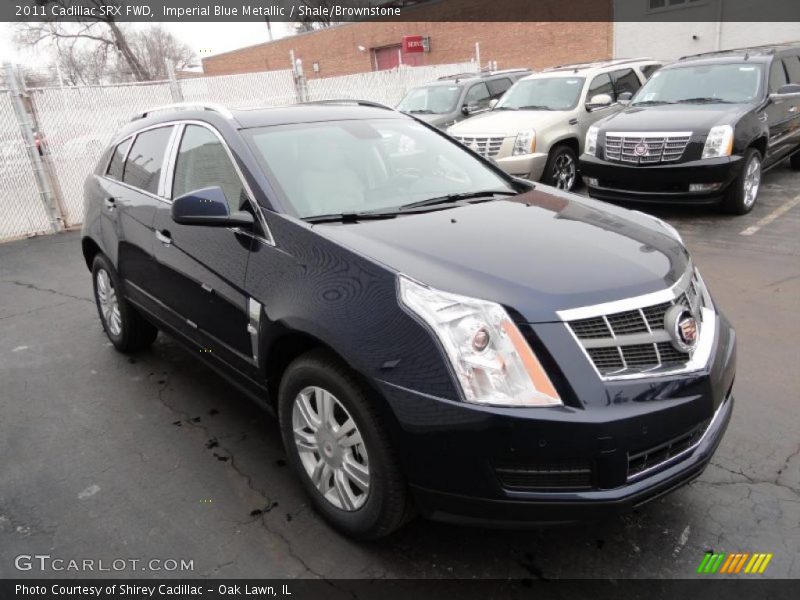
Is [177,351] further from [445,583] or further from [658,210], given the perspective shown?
[658,210]

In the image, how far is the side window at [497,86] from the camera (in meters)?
13.0

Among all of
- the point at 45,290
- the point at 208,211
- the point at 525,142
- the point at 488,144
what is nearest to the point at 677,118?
the point at 525,142

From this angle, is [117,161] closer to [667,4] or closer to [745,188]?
[745,188]

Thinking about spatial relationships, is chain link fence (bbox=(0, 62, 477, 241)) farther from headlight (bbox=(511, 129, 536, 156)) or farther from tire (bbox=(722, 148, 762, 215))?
tire (bbox=(722, 148, 762, 215))

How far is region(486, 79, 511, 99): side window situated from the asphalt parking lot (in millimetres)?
9020

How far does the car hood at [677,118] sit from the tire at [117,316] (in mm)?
5904

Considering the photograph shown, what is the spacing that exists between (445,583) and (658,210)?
23.6 feet

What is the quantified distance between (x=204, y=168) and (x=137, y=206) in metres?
0.83

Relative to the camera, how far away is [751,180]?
24.8ft

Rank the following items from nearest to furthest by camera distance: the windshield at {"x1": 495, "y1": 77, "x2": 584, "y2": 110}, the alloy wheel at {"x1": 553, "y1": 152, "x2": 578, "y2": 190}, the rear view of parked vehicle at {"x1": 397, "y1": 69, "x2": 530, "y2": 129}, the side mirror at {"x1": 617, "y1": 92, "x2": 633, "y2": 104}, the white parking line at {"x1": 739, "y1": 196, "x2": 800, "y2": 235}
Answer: the white parking line at {"x1": 739, "y1": 196, "x2": 800, "y2": 235} < the alloy wheel at {"x1": 553, "y1": 152, "x2": 578, "y2": 190} < the windshield at {"x1": 495, "y1": 77, "x2": 584, "y2": 110} < the side mirror at {"x1": 617, "y1": 92, "x2": 633, "y2": 104} < the rear view of parked vehicle at {"x1": 397, "y1": 69, "x2": 530, "y2": 129}

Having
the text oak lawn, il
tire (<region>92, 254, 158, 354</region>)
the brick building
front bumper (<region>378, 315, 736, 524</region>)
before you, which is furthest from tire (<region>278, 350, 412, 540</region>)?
the brick building

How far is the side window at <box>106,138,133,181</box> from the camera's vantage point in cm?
448

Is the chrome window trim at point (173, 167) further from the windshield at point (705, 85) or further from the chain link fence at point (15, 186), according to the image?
the windshield at point (705, 85)

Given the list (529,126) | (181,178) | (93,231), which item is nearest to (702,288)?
(181,178)
